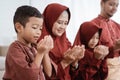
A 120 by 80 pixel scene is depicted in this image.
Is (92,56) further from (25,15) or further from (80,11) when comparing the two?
(80,11)

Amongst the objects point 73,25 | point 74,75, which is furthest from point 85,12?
point 74,75

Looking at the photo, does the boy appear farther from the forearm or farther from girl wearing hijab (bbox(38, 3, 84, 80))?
girl wearing hijab (bbox(38, 3, 84, 80))

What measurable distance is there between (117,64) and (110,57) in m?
0.08

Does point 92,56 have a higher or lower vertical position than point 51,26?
lower

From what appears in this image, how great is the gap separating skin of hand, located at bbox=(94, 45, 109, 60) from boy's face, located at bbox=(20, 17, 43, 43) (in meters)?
0.60

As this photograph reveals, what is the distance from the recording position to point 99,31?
5.84 ft

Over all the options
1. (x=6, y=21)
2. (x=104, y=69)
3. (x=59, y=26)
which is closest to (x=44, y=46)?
(x=59, y=26)

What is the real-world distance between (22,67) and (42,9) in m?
1.99

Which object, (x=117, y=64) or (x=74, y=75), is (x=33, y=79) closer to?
(x=74, y=75)

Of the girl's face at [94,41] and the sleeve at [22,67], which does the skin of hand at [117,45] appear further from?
the sleeve at [22,67]

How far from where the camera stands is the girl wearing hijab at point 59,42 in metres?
1.49

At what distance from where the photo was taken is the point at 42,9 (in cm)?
305

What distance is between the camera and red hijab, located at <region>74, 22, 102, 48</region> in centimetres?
174

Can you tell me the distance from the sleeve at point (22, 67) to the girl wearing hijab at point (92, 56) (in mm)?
607
